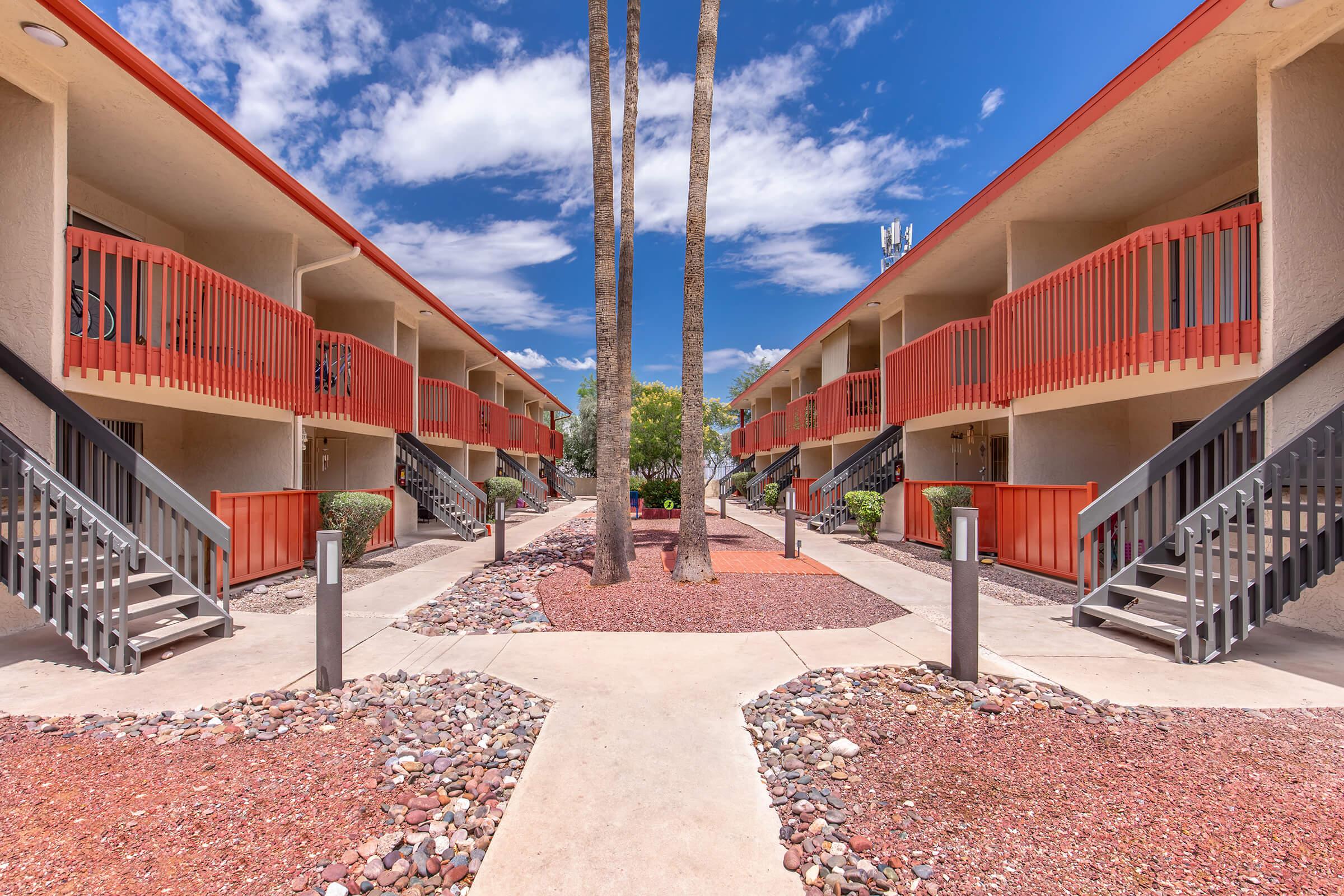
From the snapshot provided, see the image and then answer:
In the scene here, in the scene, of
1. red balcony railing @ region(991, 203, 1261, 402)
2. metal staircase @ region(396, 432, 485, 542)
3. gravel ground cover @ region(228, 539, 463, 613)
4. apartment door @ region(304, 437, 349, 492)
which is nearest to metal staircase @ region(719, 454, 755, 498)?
metal staircase @ region(396, 432, 485, 542)

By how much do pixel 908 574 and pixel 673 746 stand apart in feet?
22.3

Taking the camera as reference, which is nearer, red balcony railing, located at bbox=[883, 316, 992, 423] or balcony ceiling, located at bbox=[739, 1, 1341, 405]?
balcony ceiling, located at bbox=[739, 1, 1341, 405]

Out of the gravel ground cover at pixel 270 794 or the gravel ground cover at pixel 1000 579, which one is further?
the gravel ground cover at pixel 1000 579

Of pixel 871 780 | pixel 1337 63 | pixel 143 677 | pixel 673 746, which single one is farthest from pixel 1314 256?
pixel 143 677

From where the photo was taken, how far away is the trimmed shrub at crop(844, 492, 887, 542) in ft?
44.1

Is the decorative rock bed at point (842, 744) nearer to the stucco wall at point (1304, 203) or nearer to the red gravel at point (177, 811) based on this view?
the red gravel at point (177, 811)

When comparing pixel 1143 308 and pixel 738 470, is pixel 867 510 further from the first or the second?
pixel 738 470

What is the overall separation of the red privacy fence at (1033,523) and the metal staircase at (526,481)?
54.0 ft

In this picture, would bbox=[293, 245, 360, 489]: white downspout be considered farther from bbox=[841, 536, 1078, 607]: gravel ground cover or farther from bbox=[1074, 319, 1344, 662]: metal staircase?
bbox=[1074, 319, 1344, 662]: metal staircase

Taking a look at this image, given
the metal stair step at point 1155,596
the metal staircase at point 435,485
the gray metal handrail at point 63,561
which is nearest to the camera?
the gray metal handrail at point 63,561

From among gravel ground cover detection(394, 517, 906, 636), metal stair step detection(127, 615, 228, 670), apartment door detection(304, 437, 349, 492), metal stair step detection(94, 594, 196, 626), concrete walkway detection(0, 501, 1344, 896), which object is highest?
apartment door detection(304, 437, 349, 492)

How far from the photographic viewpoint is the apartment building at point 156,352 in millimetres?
5426

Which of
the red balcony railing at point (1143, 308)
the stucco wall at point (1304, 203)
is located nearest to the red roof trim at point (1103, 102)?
the stucco wall at point (1304, 203)

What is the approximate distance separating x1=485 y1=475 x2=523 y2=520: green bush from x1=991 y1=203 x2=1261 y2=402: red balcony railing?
14115mm
